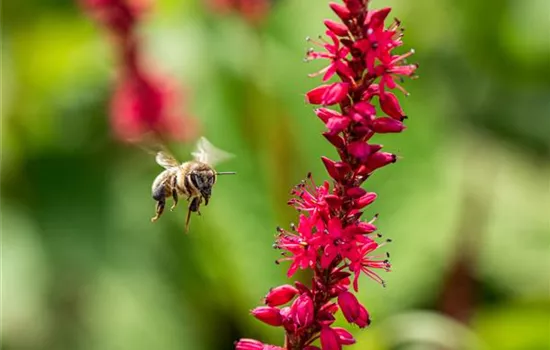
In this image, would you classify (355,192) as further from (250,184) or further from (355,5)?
(250,184)

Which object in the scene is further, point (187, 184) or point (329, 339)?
point (187, 184)

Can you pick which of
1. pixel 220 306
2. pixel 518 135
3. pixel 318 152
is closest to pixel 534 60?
pixel 518 135

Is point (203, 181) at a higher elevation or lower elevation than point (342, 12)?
lower

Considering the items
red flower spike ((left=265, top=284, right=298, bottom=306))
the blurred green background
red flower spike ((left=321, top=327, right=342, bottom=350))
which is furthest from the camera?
the blurred green background

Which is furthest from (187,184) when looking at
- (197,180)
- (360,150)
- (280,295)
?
(360,150)

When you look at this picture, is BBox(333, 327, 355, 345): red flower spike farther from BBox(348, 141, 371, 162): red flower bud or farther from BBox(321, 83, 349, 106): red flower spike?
BBox(321, 83, 349, 106): red flower spike

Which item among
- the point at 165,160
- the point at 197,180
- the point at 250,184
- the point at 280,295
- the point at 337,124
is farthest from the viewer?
the point at 250,184

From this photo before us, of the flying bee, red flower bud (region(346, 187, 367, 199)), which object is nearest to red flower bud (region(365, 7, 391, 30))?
red flower bud (region(346, 187, 367, 199))
